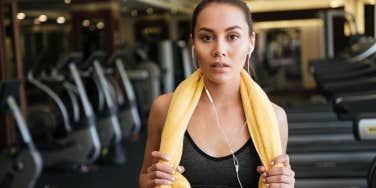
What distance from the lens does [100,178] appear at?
491cm

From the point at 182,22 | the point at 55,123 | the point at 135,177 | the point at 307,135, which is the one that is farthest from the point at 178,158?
the point at 182,22

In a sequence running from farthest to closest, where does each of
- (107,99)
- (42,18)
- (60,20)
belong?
(60,20)
(42,18)
(107,99)

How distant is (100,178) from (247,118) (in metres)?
3.87

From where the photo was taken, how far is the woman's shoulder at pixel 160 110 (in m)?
1.31

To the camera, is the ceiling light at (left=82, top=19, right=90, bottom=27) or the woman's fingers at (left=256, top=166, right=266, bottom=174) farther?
the ceiling light at (left=82, top=19, right=90, bottom=27)

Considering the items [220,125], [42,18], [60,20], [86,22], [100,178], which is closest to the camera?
[220,125]

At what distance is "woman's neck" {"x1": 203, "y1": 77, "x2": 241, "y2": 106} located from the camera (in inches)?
50.4

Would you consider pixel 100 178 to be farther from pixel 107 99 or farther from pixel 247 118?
pixel 247 118

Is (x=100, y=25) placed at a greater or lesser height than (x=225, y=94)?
lesser

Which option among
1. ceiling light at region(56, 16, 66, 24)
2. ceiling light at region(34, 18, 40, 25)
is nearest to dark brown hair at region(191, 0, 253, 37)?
ceiling light at region(34, 18, 40, 25)

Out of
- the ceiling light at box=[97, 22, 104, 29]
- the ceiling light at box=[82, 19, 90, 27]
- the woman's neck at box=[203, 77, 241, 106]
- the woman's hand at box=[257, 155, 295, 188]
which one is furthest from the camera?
the ceiling light at box=[82, 19, 90, 27]

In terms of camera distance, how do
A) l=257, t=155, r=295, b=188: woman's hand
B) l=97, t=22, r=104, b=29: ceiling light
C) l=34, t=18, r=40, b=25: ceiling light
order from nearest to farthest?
l=257, t=155, r=295, b=188: woman's hand, l=34, t=18, r=40, b=25: ceiling light, l=97, t=22, r=104, b=29: ceiling light

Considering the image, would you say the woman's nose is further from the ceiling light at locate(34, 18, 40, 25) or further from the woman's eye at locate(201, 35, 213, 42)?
the ceiling light at locate(34, 18, 40, 25)

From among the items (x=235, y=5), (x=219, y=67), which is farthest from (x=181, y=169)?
(x=235, y=5)
